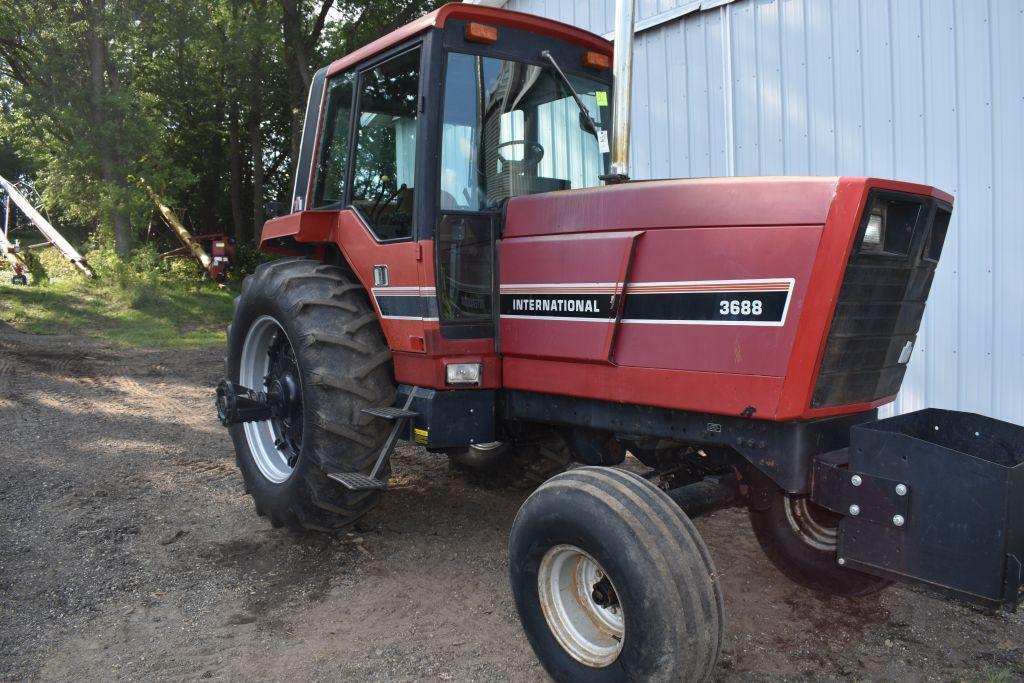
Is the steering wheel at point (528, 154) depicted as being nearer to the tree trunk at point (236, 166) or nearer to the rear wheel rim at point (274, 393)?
the rear wheel rim at point (274, 393)

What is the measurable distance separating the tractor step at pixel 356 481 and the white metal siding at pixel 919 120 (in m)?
3.54

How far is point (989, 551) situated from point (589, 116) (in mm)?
2591

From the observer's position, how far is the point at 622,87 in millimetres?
3211

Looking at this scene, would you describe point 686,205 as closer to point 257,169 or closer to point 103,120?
point 103,120

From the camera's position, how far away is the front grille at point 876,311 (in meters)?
2.71

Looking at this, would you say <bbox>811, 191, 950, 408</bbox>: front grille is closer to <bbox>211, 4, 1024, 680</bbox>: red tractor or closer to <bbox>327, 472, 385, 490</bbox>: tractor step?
<bbox>211, 4, 1024, 680</bbox>: red tractor

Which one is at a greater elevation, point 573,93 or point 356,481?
point 573,93

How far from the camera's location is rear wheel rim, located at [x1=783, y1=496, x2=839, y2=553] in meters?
3.70

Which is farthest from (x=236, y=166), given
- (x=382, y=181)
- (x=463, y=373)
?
(x=463, y=373)

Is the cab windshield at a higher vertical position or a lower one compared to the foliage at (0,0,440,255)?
lower

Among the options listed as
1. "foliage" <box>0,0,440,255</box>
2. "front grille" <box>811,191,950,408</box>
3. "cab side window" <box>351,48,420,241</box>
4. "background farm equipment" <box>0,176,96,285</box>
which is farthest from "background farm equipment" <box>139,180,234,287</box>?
"front grille" <box>811,191,950,408</box>

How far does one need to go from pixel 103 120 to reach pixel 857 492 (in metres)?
16.1

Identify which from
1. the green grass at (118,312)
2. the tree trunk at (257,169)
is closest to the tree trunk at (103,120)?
the green grass at (118,312)

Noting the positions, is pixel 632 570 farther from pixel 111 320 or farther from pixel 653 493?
pixel 111 320
